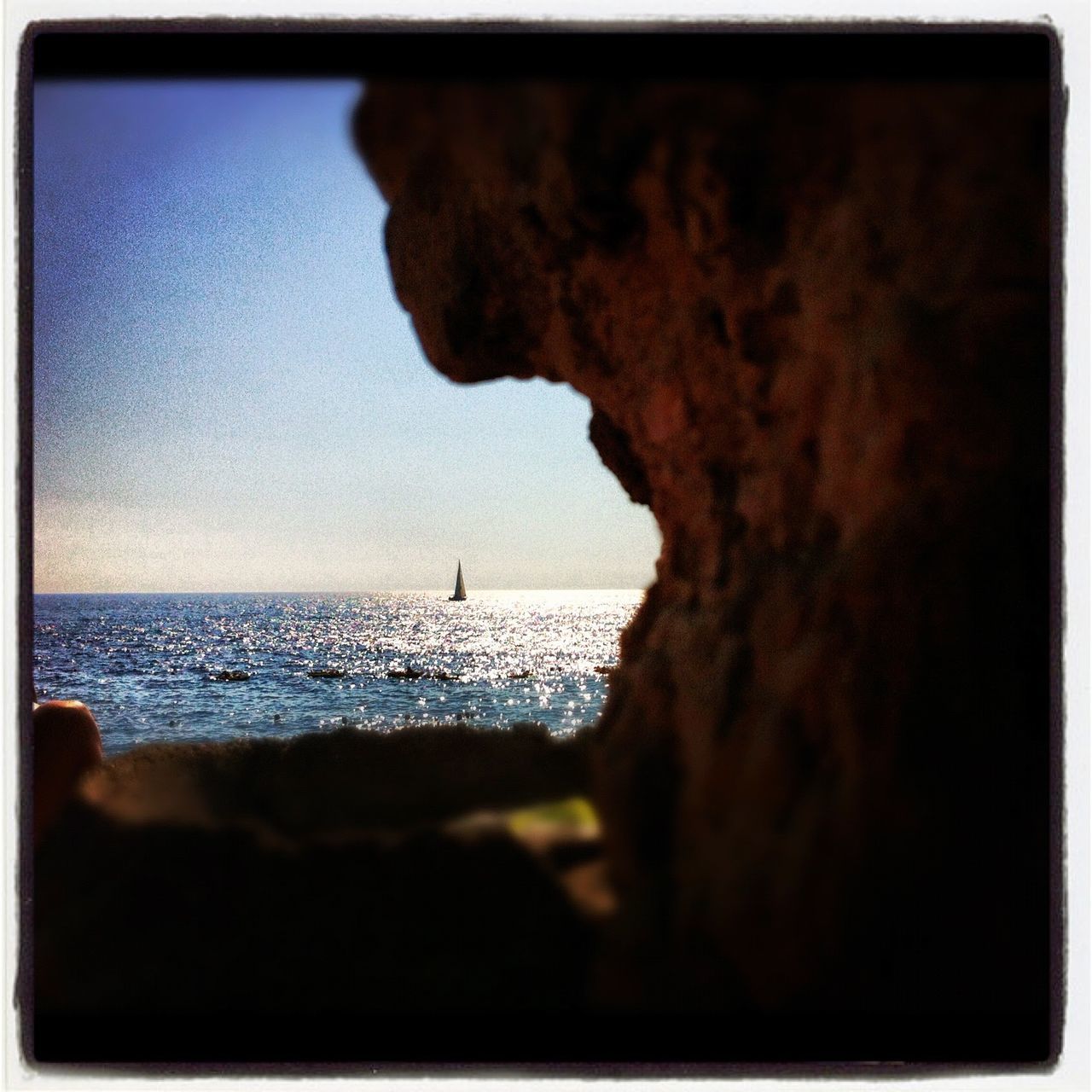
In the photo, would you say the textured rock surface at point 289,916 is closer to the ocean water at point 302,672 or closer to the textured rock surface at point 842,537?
the textured rock surface at point 842,537

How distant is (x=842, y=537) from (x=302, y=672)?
174ft

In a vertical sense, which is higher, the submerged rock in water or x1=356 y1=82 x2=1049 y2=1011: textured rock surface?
x1=356 y1=82 x2=1049 y2=1011: textured rock surface

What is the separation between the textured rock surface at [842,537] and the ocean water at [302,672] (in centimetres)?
713

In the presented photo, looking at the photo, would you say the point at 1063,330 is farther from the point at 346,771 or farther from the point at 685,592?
the point at 346,771

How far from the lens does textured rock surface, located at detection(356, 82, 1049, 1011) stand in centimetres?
347

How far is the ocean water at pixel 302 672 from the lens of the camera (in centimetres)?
3566

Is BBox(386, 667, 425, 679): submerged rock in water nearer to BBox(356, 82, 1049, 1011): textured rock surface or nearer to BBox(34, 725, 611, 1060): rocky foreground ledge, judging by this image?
BBox(34, 725, 611, 1060): rocky foreground ledge

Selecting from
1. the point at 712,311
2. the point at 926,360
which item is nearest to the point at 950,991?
the point at 926,360

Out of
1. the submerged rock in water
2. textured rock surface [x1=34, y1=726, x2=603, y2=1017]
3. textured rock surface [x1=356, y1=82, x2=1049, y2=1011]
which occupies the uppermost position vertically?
textured rock surface [x1=356, y1=82, x2=1049, y2=1011]

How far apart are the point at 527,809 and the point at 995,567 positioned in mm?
5407

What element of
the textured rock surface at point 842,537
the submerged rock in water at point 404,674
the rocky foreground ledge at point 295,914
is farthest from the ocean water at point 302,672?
the textured rock surface at point 842,537

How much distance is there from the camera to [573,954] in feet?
15.2

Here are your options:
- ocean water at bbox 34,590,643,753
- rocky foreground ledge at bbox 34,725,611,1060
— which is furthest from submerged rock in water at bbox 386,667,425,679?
rocky foreground ledge at bbox 34,725,611,1060

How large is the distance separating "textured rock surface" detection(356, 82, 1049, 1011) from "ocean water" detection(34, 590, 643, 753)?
7125 millimetres
